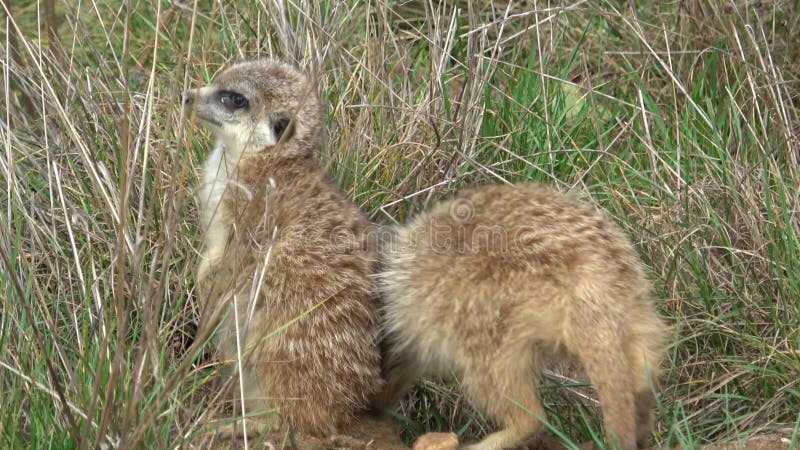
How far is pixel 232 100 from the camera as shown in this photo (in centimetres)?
337

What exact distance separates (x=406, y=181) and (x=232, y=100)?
0.64 m

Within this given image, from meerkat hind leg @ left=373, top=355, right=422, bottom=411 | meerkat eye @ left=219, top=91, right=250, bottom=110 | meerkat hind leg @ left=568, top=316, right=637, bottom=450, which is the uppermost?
meerkat eye @ left=219, top=91, right=250, bottom=110

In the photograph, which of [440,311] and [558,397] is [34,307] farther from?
[558,397]

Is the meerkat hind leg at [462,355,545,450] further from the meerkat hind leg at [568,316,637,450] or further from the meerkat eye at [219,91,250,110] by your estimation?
the meerkat eye at [219,91,250,110]

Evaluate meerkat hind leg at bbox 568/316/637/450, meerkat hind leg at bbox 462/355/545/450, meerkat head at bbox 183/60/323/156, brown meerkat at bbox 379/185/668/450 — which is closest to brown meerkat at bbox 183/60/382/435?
meerkat head at bbox 183/60/323/156

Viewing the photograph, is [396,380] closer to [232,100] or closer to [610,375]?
[610,375]

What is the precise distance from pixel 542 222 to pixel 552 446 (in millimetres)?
690

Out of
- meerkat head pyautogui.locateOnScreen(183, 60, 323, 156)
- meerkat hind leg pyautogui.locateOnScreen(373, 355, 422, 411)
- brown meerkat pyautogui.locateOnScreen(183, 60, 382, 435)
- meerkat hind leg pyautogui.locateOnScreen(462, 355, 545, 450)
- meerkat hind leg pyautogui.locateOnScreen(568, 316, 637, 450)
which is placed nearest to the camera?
meerkat hind leg pyautogui.locateOnScreen(568, 316, 637, 450)

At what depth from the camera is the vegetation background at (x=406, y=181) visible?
8.73ft

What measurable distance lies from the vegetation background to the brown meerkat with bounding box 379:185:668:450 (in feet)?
0.58

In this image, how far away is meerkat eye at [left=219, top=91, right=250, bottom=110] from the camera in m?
3.36

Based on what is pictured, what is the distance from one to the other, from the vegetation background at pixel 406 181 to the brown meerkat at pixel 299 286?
0.52 ft

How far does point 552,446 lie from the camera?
9.99 feet

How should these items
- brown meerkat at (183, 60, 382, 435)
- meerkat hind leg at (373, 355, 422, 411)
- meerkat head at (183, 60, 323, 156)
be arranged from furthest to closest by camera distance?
1. meerkat head at (183, 60, 323, 156)
2. meerkat hind leg at (373, 355, 422, 411)
3. brown meerkat at (183, 60, 382, 435)
